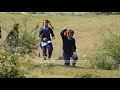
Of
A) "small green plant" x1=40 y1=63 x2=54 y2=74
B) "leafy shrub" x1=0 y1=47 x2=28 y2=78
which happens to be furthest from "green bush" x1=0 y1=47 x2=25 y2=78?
"small green plant" x1=40 y1=63 x2=54 y2=74

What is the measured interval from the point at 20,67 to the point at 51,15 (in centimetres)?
1416

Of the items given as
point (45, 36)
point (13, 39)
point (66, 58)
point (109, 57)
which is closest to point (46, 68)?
point (13, 39)

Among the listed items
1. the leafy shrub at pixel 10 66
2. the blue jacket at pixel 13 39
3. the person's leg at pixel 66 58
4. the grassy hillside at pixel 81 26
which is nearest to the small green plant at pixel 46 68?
the person's leg at pixel 66 58

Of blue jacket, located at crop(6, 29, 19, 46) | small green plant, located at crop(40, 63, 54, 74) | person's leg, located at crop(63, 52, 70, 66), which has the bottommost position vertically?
small green plant, located at crop(40, 63, 54, 74)

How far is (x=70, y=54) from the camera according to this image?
1262cm

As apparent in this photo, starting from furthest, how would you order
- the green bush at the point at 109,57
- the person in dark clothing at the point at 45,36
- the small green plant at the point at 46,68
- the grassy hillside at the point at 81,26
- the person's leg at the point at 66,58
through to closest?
1. the grassy hillside at the point at 81,26
2. the person in dark clothing at the point at 45,36
3. the person's leg at the point at 66,58
4. the green bush at the point at 109,57
5. the small green plant at the point at 46,68

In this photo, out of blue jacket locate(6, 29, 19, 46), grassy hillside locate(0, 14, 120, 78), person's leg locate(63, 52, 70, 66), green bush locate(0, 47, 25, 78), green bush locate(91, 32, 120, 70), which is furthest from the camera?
grassy hillside locate(0, 14, 120, 78)

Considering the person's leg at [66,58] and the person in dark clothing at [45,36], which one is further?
the person in dark clothing at [45,36]

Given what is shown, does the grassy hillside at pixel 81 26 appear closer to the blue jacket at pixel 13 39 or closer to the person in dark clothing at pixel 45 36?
the person in dark clothing at pixel 45 36

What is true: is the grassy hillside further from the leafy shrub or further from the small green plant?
the leafy shrub

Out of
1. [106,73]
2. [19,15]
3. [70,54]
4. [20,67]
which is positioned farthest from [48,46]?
[19,15]
